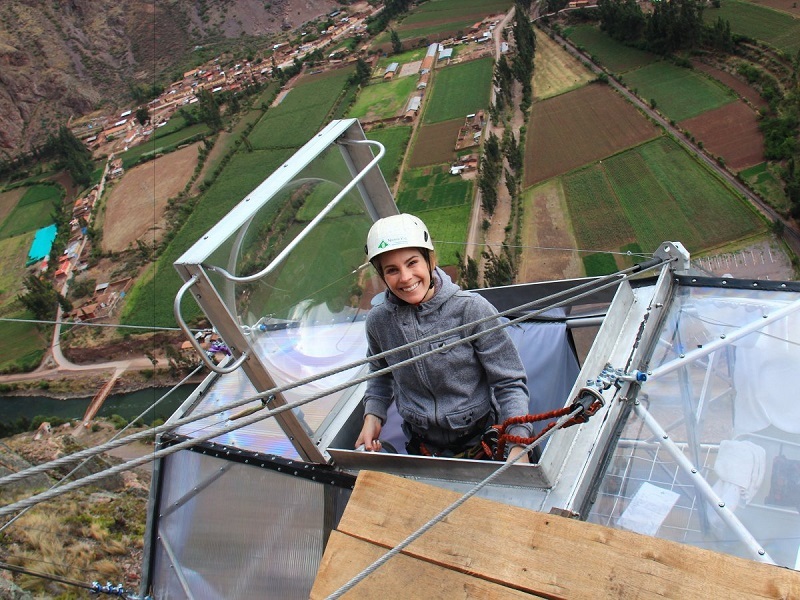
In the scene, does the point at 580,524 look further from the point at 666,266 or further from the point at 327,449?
the point at 666,266

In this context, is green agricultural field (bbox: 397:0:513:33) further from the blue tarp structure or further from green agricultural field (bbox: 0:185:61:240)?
the blue tarp structure

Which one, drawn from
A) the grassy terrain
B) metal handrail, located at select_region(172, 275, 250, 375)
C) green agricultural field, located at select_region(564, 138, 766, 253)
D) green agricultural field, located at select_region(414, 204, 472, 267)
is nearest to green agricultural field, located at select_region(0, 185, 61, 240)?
the grassy terrain

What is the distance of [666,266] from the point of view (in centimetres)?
376

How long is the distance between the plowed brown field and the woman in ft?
148

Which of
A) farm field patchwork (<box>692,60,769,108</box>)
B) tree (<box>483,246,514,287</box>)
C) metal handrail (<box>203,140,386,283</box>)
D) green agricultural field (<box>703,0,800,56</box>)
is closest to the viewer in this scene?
metal handrail (<box>203,140,386,283</box>)

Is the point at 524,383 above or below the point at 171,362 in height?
above

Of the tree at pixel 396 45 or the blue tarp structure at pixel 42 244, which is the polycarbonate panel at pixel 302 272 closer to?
the blue tarp structure at pixel 42 244

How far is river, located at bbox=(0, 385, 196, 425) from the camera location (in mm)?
32188

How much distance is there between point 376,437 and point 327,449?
1.07 feet

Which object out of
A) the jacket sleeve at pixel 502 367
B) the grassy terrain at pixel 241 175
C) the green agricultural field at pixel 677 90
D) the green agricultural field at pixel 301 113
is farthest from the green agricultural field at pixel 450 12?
the jacket sleeve at pixel 502 367

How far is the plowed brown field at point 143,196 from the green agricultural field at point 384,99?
1544 cm

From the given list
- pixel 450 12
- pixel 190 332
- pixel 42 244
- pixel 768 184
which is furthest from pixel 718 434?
pixel 450 12

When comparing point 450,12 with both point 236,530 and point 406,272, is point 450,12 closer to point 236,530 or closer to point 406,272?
point 406,272

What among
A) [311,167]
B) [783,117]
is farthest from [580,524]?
[783,117]
